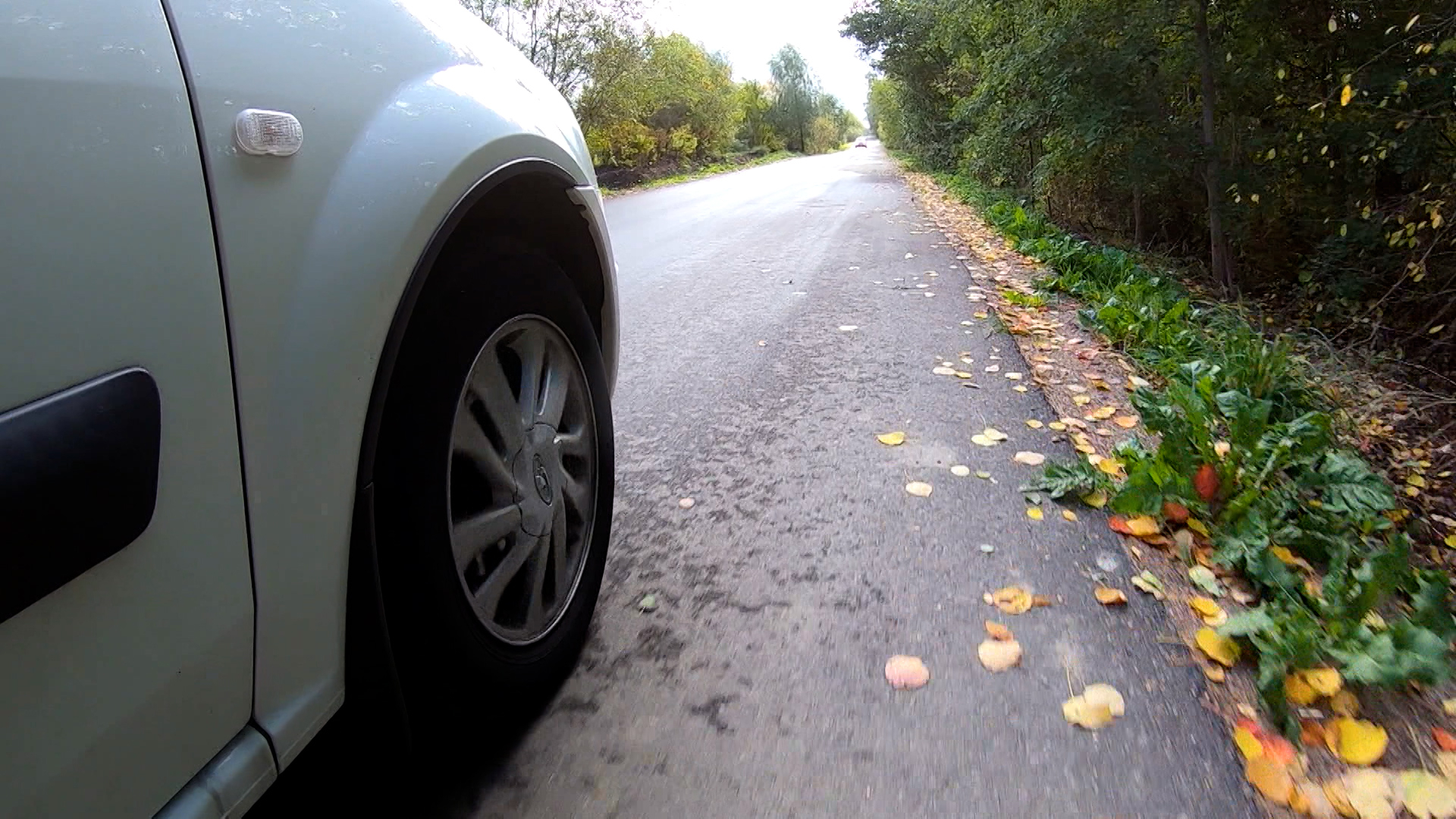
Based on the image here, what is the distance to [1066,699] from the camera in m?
1.84

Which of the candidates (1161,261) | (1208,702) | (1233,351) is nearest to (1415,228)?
(1233,351)

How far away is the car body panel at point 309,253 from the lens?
3.50 ft

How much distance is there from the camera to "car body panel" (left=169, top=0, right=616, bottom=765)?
1067 millimetres

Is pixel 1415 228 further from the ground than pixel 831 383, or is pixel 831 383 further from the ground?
pixel 1415 228

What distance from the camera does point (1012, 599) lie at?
7.37ft

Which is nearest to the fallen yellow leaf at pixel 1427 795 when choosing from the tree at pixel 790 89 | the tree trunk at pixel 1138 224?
the tree trunk at pixel 1138 224

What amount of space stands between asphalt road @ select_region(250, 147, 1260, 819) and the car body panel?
2.26 ft

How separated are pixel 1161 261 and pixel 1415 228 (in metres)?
3.49

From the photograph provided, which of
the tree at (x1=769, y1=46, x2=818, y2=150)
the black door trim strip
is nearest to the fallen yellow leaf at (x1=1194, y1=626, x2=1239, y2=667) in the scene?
the black door trim strip

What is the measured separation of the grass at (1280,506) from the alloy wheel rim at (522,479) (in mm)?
1545

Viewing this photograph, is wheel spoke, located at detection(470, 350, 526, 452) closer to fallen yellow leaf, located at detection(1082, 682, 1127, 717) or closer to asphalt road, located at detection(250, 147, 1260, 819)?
asphalt road, located at detection(250, 147, 1260, 819)

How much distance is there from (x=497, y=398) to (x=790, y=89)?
7577 centimetres

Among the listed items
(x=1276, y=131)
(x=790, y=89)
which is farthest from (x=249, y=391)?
(x=790, y=89)

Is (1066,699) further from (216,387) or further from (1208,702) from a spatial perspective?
(216,387)
